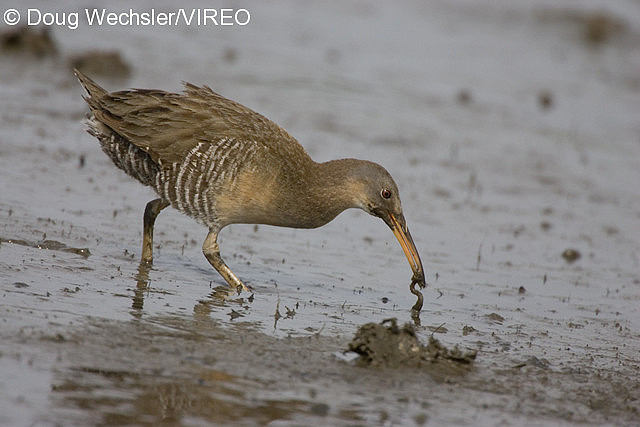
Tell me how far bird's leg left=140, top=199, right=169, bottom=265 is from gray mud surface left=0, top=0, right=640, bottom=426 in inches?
5.2

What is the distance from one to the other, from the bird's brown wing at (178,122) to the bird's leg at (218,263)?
72cm

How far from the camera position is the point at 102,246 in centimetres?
808

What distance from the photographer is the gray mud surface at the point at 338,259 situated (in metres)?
5.48

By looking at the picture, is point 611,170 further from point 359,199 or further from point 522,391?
point 522,391

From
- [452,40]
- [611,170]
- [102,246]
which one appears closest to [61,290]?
[102,246]

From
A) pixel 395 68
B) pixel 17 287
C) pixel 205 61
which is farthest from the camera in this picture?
pixel 395 68

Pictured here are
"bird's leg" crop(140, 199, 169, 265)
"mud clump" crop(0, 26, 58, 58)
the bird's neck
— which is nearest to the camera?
the bird's neck

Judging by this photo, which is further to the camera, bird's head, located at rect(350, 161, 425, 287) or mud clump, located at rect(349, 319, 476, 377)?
bird's head, located at rect(350, 161, 425, 287)

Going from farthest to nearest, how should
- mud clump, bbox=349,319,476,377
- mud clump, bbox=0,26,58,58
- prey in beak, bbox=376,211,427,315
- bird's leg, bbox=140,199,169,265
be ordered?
mud clump, bbox=0,26,58,58 → bird's leg, bbox=140,199,169,265 → prey in beak, bbox=376,211,427,315 → mud clump, bbox=349,319,476,377

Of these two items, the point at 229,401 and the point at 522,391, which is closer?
the point at 229,401

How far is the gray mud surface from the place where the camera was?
548 cm

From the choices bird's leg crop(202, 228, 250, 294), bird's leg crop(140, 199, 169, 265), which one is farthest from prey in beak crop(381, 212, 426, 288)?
bird's leg crop(140, 199, 169, 265)

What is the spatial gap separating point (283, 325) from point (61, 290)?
1518 mm

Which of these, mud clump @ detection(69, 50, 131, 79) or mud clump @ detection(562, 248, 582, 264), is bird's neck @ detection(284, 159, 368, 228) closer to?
mud clump @ detection(562, 248, 582, 264)
